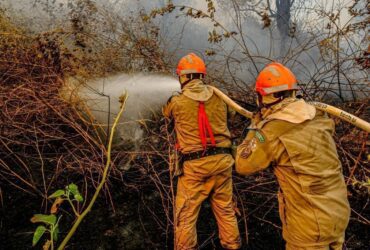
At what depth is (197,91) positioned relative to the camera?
313 cm

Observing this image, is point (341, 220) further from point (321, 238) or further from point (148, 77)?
point (148, 77)

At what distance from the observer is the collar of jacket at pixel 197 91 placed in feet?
10.1

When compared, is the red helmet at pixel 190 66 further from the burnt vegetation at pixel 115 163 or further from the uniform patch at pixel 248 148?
the uniform patch at pixel 248 148

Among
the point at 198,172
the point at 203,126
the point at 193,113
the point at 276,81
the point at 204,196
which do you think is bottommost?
the point at 204,196

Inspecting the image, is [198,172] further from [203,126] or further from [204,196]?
[203,126]

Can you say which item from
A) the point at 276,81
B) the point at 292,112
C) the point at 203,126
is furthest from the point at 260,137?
the point at 203,126

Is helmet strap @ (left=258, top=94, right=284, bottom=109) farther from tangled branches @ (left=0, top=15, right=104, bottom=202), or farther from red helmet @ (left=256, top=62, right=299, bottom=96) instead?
tangled branches @ (left=0, top=15, right=104, bottom=202)

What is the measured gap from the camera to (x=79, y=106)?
4.80m

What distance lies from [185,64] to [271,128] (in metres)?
1.43

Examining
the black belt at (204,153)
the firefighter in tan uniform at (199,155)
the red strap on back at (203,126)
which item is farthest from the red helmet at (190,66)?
the black belt at (204,153)

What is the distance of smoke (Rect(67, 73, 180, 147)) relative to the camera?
5.34 meters

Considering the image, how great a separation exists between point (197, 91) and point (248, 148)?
3.73 feet

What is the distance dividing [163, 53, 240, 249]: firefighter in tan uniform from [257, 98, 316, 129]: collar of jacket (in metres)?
1.05

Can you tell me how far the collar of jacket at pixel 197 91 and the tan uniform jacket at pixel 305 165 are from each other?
104 centimetres
